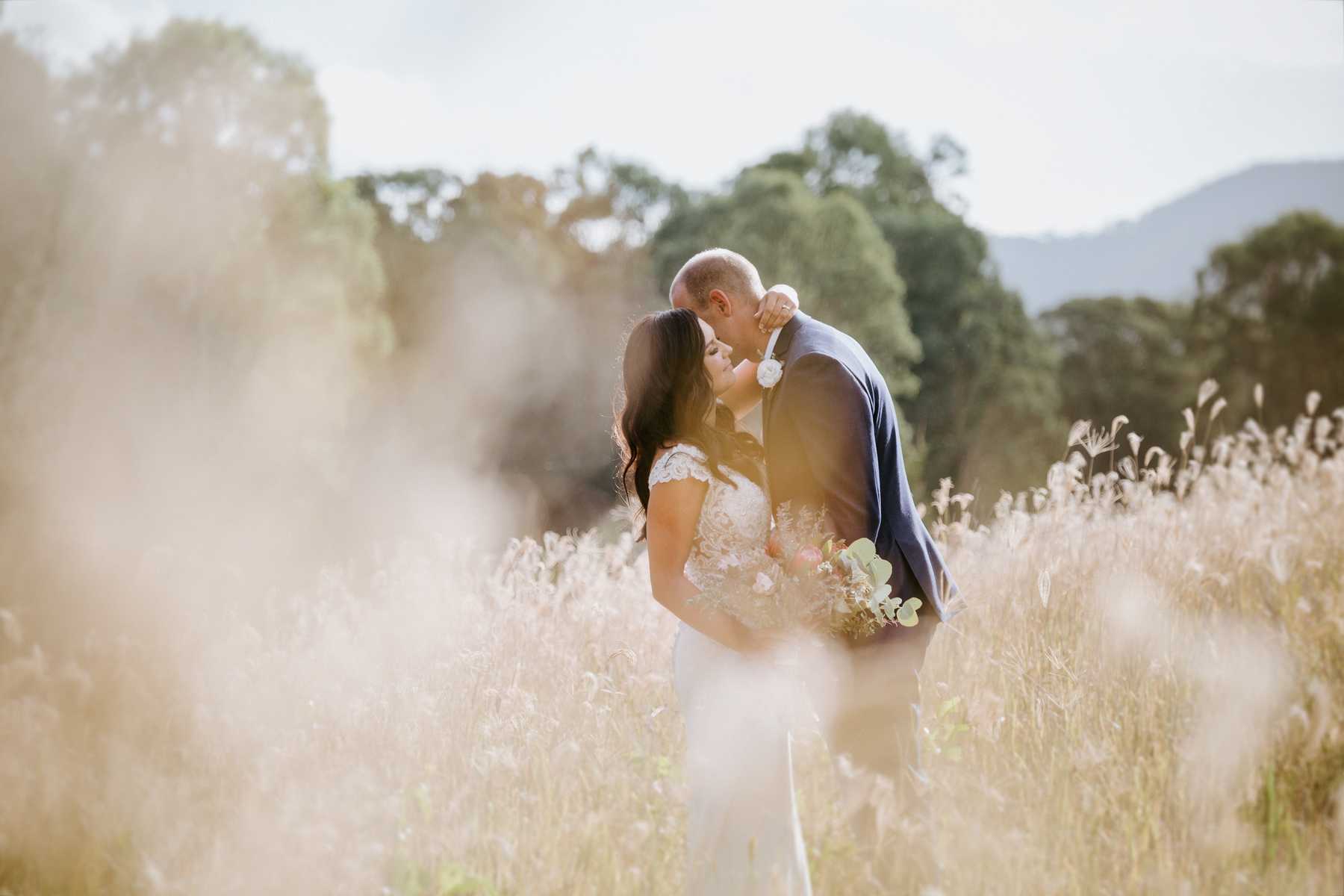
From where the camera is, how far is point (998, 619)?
4695mm

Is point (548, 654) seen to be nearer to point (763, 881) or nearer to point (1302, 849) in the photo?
point (763, 881)

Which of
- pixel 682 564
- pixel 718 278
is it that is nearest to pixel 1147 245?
pixel 718 278

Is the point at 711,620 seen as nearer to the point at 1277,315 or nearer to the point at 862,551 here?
the point at 862,551

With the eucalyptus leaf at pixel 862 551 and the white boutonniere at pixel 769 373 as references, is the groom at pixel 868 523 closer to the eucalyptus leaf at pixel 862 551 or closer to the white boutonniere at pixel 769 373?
the white boutonniere at pixel 769 373

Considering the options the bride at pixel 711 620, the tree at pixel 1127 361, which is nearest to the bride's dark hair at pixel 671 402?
the bride at pixel 711 620

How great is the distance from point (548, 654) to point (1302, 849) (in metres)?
3.44

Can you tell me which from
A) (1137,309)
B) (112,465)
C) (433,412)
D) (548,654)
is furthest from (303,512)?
(1137,309)

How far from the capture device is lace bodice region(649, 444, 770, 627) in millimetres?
2951

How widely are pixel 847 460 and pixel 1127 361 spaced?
1425 inches

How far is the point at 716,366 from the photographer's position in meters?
3.31

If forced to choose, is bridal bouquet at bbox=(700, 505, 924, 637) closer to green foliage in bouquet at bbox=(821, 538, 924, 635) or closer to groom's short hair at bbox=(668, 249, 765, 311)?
green foliage in bouquet at bbox=(821, 538, 924, 635)

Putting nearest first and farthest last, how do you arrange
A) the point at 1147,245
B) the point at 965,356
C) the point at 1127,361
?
the point at 965,356, the point at 1127,361, the point at 1147,245

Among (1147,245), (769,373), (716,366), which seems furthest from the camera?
(1147,245)

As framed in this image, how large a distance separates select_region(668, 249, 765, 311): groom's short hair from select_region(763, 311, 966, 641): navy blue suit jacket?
739 millimetres
